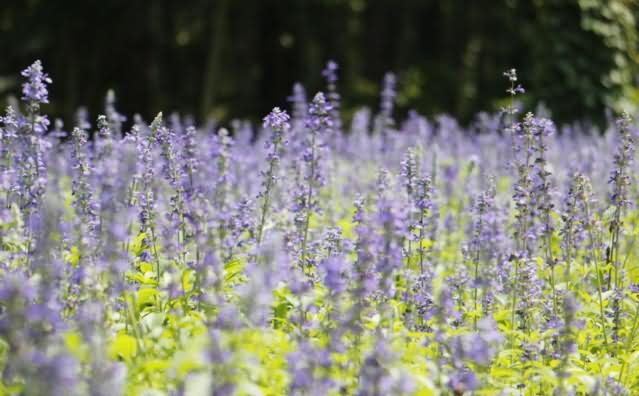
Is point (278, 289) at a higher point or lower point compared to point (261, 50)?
lower

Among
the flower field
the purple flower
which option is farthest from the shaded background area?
the purple flower

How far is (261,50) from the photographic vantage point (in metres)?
20.0

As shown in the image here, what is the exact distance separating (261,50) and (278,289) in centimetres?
1628

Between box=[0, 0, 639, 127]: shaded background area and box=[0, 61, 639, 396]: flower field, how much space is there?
42.5 feet

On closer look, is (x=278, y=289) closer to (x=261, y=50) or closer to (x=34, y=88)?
(x=34, y=88)

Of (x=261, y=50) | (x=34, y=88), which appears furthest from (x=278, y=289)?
(x=261, y=50)

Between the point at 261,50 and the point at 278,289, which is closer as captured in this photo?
the point at 278,289

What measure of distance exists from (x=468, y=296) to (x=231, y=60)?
49.7 ft

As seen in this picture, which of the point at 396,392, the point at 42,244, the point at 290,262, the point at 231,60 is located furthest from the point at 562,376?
the point at 231,60

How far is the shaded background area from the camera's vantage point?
1873cm

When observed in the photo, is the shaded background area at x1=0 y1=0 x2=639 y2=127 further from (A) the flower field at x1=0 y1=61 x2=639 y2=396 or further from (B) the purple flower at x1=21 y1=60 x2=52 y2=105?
(B) the purple flower at x1=21 y1=60 x2=52 y2=105

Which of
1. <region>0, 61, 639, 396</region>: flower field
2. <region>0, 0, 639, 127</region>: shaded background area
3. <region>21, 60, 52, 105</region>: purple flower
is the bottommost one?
<region>0, 61, 639, 396</region>: flower field

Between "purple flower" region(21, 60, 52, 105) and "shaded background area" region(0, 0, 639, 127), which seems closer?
"purple flower" region(21, 60, 52, 105)

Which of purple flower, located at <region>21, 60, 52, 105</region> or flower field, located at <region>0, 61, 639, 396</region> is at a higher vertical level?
purple flower, located at <region>21, 60, 52, 105</region>
